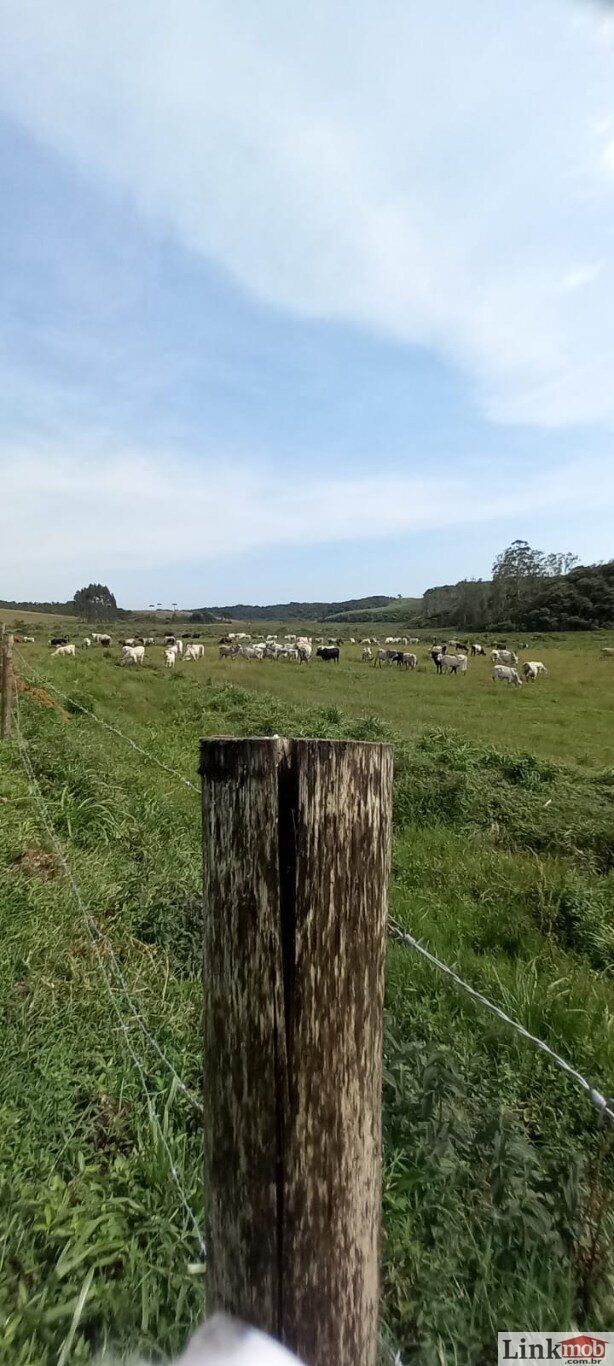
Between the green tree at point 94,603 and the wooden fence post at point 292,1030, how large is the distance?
13045 cm

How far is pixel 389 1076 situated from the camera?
2.85 metres

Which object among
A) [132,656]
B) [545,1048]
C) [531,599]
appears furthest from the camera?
[531,599]

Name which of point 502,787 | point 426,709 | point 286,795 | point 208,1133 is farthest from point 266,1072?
point 426,709

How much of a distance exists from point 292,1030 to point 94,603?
133804mm

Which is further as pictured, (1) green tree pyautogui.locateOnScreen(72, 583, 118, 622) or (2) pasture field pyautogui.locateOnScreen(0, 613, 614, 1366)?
(1) green tree pyautogui.locateOnScreen(72, 583, 118, 622)

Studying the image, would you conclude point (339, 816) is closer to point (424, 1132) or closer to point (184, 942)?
point (424, 1132)

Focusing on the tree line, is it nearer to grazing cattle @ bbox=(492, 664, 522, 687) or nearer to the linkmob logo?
grazing cattle @ bbox=(492, 664, 522, 687)

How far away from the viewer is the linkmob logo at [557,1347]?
189 cm

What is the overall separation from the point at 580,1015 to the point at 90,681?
14.9 meters

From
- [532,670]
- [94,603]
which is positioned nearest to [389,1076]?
[532,670]

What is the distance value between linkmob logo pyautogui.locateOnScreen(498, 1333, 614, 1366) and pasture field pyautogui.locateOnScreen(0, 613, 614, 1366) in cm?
5

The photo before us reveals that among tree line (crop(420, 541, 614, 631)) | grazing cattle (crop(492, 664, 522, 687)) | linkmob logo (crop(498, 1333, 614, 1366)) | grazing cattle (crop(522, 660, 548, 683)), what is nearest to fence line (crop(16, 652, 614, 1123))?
linkmob logo (crop(498, 1333, 614, 1366))

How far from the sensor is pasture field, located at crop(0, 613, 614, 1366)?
202cm

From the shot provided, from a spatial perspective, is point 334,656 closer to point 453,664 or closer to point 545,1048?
point 453,664
